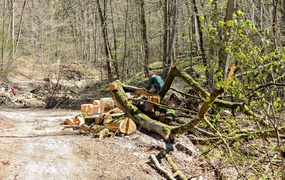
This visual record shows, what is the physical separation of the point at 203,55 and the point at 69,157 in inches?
428

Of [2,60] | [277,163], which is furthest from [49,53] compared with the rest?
[277,163]

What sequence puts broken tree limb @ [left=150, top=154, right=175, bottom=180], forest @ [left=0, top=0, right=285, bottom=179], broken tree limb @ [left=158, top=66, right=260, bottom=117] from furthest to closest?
broken tree limb @ [left=158, top=66, right=260, bottom=117], broken tree limb @ [left=150, top=154, right=175, bottom=180], forest @ [left=0, top=0, right=285, bottom=179]

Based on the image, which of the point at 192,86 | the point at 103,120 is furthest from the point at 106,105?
the point at 192,86

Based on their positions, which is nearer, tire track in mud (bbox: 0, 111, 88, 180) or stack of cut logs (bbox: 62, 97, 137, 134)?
tire track in mud (bbox: 0, 111, 88, 180)

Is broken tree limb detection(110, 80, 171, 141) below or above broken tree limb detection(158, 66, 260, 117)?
below

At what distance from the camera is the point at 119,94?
9023 millimetres

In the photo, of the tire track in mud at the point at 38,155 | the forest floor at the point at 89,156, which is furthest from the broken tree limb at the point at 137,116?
the tire track in mud at the point at 38,155

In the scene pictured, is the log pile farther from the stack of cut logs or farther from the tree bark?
the tree bark

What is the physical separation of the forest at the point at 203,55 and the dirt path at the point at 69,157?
1.41m

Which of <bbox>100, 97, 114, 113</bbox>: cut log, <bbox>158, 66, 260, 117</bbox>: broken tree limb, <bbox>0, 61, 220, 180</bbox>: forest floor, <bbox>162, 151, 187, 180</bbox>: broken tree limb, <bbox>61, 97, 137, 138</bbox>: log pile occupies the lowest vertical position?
<bbox>162, 151, 187, 180</bbox>: broken tree limb

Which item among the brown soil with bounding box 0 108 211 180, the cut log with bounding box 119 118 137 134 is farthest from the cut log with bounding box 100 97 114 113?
the cut log with bounding box 119 118 137 134

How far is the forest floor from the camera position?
5.94 metres

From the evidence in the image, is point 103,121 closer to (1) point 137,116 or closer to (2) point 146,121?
(1) point 137,116

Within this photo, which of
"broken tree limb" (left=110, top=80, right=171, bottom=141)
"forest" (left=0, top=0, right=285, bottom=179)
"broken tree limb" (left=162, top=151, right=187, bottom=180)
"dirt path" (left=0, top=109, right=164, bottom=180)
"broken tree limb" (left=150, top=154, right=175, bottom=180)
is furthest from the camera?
"broken tree limb" (left=110, top=80, right=171, bottom=141)
